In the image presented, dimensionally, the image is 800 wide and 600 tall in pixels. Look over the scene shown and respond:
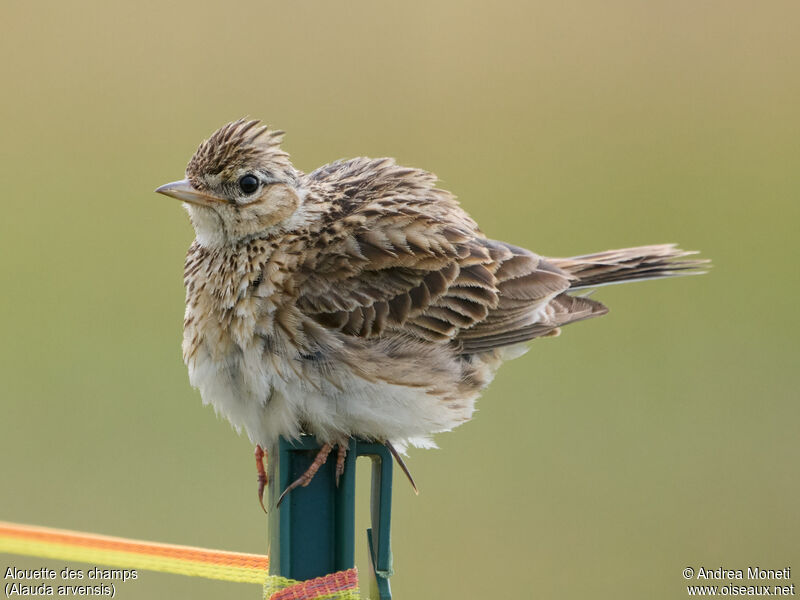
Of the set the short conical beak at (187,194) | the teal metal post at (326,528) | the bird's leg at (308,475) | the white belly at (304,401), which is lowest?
the teal metal post at (326,528)

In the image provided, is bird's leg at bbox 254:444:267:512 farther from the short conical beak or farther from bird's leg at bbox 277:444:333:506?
the short conical beak

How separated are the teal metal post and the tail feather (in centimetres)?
204

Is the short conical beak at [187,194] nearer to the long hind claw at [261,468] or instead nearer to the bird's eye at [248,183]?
the bird's eye at [248,183]

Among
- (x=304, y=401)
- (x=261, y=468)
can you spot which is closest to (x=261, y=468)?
(x=261, y=468)

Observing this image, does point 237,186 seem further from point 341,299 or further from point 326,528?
point 326,528

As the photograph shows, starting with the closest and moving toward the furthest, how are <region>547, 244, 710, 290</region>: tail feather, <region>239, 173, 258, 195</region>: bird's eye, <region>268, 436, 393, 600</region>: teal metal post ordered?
<region>268, 436, 393, 600</region>: teal metal post → <region>239, 173, 258, 195</region>: bird's eye → <region>547, 244, 710, 290</region>: tail feather

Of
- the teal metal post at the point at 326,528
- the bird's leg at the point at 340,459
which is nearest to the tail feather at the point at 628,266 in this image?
the bird's leg at the point at 340,459

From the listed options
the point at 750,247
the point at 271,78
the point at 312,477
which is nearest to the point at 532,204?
the point at 750,247

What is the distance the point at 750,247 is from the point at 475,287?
22.0 ft

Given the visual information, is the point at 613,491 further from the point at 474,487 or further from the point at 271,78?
the point at 271,78

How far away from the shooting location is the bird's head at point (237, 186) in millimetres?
4797

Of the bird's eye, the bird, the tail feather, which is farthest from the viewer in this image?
the tail feather

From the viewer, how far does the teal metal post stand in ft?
11.9

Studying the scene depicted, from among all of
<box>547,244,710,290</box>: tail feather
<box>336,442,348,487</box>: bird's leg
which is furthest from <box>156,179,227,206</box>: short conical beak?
<box>547,244,710,290</box>: tail feather
